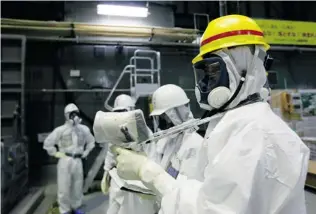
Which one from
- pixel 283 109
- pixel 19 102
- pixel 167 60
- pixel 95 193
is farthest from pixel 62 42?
pixel 283 109

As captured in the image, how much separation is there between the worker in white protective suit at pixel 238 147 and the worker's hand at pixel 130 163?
0.05 metres

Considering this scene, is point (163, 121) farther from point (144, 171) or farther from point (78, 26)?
point (78, 26)

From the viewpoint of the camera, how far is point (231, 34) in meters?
0.84

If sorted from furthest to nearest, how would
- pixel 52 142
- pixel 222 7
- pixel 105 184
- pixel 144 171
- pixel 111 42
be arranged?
pixel 111 42 → pixel 52 142 → pixel 222 7 → pixel 105 184 → pixel 144 171

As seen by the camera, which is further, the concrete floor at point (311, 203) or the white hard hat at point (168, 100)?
the concrete floor at point (311, 203)

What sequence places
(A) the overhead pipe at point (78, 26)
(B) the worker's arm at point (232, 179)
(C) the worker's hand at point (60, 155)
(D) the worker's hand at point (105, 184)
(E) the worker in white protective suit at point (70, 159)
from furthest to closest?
(A) the overhead pipe at point (78, 26) < (C) the worker's hand at point (60, 155) < (E) the worker in white protective suit at point (70, 159) < (D) the worker's hand at point (105, 184) < (B) the worker's arm at point (232, 179)

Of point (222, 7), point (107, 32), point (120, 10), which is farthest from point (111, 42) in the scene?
point (222, 7)

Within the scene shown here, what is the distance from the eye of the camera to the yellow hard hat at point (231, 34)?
835 millimetres

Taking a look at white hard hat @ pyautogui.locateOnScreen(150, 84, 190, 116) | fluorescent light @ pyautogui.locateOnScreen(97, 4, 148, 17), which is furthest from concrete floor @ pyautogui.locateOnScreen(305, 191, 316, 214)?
fluorescent light @ pyautogui.locateOnScreen(97, 4, 148, 17)

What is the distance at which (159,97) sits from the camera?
201 cm

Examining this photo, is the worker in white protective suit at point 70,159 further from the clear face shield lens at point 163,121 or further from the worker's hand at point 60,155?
the clear face shield lens at point 163,121

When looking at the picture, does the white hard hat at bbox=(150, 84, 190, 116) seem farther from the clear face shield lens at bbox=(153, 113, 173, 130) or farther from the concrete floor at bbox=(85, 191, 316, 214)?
the concrete floor at bbox=(85, 191, 316, 214)

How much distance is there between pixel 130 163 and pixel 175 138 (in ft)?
2.55

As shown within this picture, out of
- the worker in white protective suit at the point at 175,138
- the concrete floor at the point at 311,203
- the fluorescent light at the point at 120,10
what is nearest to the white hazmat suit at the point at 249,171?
Result: the worker in white protective suit at the point at 175,138
